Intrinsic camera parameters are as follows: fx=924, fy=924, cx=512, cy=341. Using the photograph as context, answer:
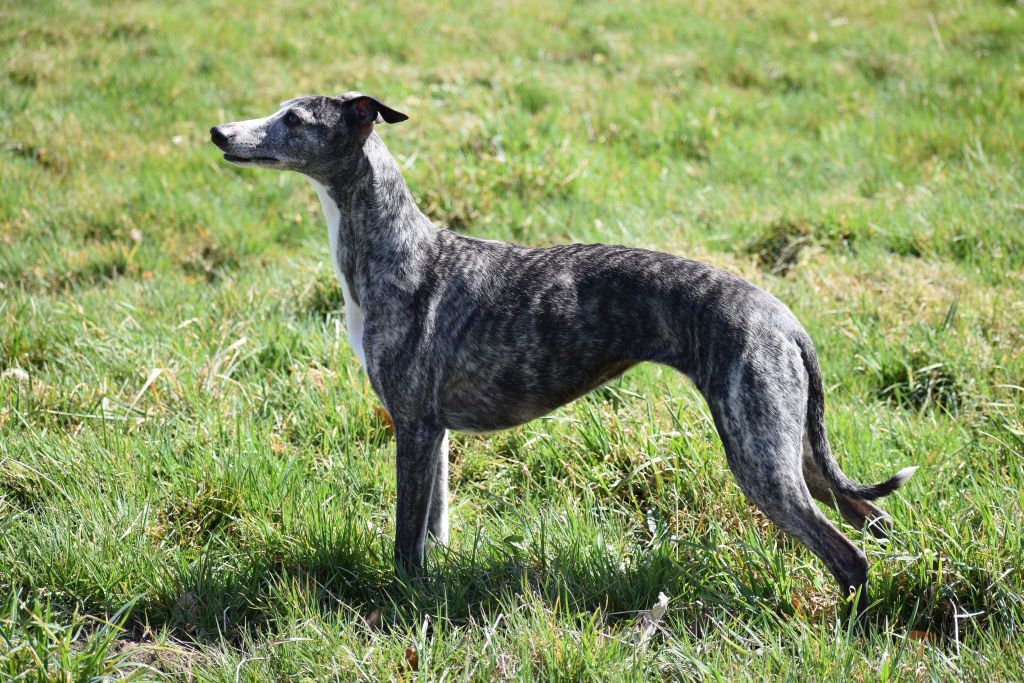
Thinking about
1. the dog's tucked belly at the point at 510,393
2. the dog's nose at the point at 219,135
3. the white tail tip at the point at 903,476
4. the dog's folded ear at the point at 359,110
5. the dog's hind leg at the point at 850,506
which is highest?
the dog's folded ear at the point at 359,110

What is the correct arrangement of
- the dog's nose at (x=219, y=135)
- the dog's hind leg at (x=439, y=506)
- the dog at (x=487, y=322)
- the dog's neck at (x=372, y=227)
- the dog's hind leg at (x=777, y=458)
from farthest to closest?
the dog's hind leg at (x=439, y=506) → the dog's neck at (x=372, y=227) → the dog's nose at (x=219, y=135) → the dog at (x=487, y=322) → the dog's hind leg at (x=777, y=458)

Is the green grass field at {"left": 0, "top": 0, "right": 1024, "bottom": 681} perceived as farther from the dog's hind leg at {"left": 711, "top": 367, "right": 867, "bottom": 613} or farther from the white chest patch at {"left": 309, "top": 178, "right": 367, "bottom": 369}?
the white chest patch at {"left": 309, "top": 178, "right": 367, "bottom": 369}

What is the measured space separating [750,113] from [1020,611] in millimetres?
6025

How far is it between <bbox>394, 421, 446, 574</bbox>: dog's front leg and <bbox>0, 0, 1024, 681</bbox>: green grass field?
9cm

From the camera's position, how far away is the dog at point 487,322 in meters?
3.12

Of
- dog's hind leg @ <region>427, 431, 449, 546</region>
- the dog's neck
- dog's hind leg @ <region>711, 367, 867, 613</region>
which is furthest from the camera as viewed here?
dog's hind leg @ <region>427, 431, 449, 546</region>

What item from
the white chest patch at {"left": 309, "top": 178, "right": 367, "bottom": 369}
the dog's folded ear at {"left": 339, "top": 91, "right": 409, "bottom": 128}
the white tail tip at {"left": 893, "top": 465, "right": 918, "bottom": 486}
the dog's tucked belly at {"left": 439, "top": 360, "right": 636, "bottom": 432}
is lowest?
the white tail tip at {"left": 893, "top": 465, "right": 918, "bottom": 486}

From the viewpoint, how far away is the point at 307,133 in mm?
3508

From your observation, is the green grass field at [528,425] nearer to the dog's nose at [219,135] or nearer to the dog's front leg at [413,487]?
the dog's front leg at [413,487]

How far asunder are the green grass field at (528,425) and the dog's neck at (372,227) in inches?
36.7

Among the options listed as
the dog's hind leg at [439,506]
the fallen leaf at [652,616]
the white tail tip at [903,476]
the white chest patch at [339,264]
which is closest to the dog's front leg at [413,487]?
the dog's hind leg at [439,506]

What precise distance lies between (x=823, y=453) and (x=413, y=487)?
152 centimetres

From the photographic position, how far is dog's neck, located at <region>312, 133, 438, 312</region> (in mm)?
3598

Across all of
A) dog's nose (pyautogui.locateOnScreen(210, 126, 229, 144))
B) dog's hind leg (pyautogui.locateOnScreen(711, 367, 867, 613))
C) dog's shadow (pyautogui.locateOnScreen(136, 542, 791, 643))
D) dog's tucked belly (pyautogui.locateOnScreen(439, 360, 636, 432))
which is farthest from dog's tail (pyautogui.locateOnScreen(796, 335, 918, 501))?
dog's nose (pyautogui.locateOnScreen(210, 126, 229, 144))
